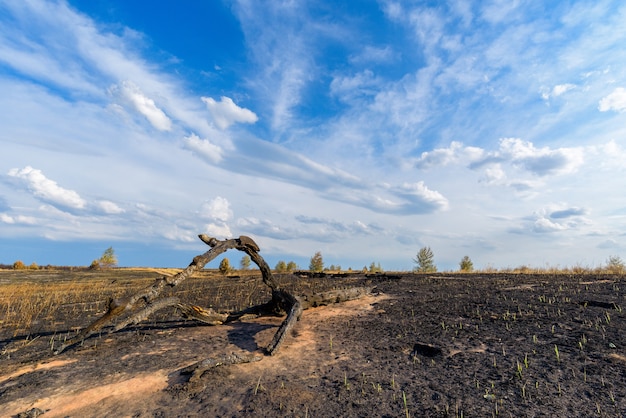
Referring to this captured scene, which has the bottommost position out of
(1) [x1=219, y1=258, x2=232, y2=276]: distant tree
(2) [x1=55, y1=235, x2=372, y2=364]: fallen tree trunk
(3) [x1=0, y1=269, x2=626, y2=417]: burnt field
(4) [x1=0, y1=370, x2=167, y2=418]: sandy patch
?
(4) [x1=0, y1=370, x2=167, y2=418]: sandy patch

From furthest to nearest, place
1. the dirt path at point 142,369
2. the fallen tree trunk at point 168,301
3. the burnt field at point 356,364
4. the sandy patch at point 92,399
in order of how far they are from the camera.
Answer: the fallen tree trunk at point 168,301 → the dirt path at point 142,369 → the sandy patch at point 92,399 → the burnt field at point 356,364

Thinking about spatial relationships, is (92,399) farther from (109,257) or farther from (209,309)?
(109,257)

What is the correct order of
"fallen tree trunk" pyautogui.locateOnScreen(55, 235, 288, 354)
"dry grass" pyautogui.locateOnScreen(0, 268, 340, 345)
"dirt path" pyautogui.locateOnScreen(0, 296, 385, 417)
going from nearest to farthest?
"dirt path" pyautogui.locateOnScreen(0, 296, 385, 417)
"fallen tree trunk" pyautogui.locateOnScreen(55, 235, 288, 354)
"dry grass" pyautogui.locateOnScreen(0, 268, 340, 345)

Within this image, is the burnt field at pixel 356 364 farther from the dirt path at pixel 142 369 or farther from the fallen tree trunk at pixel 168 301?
the fallen tree trunk at pixel 168 301

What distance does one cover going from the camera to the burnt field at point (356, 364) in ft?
20.3

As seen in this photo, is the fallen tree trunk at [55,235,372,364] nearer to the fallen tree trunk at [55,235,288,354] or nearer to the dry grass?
the fallen tree trunk at [55,235,288,354]

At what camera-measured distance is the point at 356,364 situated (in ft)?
26.5

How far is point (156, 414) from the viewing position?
610cm

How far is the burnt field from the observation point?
6191mm

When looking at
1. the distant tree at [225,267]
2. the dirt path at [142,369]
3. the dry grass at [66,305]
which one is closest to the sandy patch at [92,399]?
the dirt path at [142,369]

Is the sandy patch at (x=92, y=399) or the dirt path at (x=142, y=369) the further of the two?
the dirt path at (x=142, y=369)

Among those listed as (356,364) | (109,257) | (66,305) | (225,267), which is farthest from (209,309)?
(109,257)

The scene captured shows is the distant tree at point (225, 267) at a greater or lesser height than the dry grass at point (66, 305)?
greater

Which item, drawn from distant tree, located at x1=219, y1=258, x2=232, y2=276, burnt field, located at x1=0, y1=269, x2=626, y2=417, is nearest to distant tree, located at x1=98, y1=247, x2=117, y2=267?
distant tree, located at x1=219, y1=258, x2=232, y2=276
